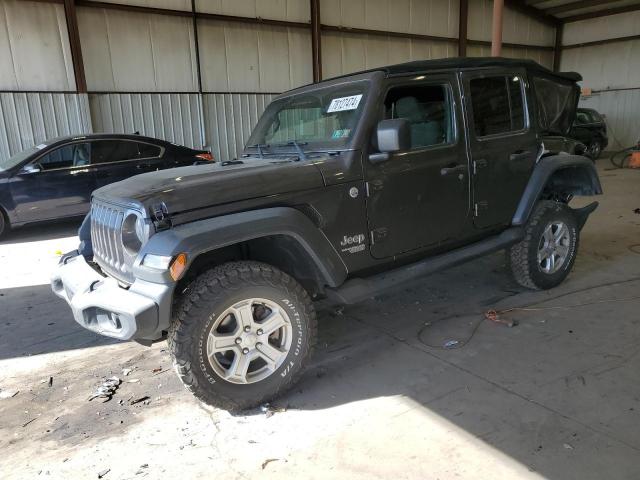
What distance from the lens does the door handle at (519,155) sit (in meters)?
3.83

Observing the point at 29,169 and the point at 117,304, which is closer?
the point at 117,304

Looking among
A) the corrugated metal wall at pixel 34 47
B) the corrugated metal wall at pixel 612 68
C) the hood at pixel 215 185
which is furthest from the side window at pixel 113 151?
the corrugated metal wall at pixel 612 68

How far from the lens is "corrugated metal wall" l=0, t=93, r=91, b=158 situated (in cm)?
959

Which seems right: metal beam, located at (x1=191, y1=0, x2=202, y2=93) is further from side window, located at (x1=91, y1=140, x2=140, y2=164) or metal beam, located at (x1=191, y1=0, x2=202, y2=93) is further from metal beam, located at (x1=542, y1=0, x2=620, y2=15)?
metal beam, located at (x1=542, y1=0, x2=620, y2=15)

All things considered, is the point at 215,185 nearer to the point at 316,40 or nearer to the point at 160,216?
the point at 160,216

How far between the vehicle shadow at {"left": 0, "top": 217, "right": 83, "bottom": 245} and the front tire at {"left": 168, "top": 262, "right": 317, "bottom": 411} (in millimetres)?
5828

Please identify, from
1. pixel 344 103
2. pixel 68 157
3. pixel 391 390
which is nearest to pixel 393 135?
pixel 344 103

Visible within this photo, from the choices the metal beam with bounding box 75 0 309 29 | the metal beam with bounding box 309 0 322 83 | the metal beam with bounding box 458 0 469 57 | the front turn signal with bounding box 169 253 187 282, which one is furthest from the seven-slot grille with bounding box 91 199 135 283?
the metal beam with bounding box 458 0 469 57

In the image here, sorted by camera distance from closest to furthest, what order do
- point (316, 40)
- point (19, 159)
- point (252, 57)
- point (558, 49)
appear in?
1. point (19, 159)
2. point (252, 57)
3. point (316, 40)
4. point (558, 49)

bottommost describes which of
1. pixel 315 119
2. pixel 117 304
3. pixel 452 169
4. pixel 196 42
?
pixel 117 304

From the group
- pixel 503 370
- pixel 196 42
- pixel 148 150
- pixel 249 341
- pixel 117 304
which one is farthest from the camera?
pixel 196 42

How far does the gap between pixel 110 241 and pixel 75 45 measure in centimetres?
901

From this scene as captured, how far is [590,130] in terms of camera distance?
15.1 m

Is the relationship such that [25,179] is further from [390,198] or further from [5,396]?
[390,198]
